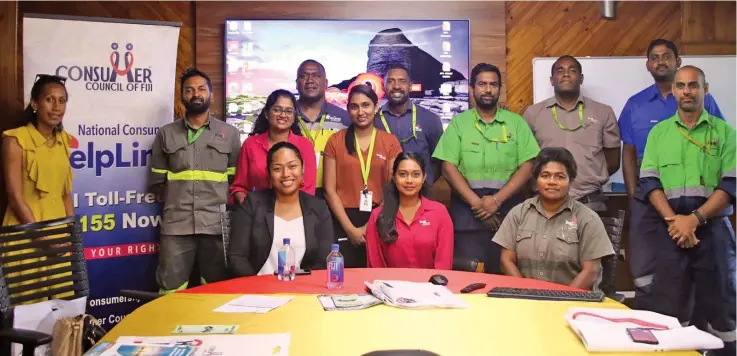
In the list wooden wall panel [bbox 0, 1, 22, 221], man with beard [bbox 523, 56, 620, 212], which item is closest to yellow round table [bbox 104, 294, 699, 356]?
man with beard [bbox 523, 56, 620, 212]

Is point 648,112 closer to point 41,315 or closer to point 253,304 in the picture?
point 253,304

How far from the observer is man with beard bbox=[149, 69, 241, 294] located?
4.08 meters

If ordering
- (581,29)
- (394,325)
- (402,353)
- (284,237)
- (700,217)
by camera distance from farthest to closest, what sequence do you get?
(581,29) → (700,217) → (284,237) → (394,325) → (402,353)

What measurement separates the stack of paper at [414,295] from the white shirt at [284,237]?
0.78 metres

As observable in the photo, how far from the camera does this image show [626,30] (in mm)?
4898

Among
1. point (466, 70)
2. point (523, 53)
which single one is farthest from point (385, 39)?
point (523, 53)

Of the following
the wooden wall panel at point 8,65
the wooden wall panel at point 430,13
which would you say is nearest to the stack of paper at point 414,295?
the wooden wall panel at point 430,13

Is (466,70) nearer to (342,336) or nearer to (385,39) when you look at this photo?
(385,39)

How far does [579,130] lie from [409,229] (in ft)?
5.45

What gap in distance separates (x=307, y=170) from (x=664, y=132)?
2324 mm

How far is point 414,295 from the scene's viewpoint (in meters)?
2.25

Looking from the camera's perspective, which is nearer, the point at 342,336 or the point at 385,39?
the point at 342,336

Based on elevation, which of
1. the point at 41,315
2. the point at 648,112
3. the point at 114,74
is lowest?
the point at 41,315

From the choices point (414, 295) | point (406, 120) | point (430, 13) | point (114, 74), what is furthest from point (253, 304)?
point (430, 13)
